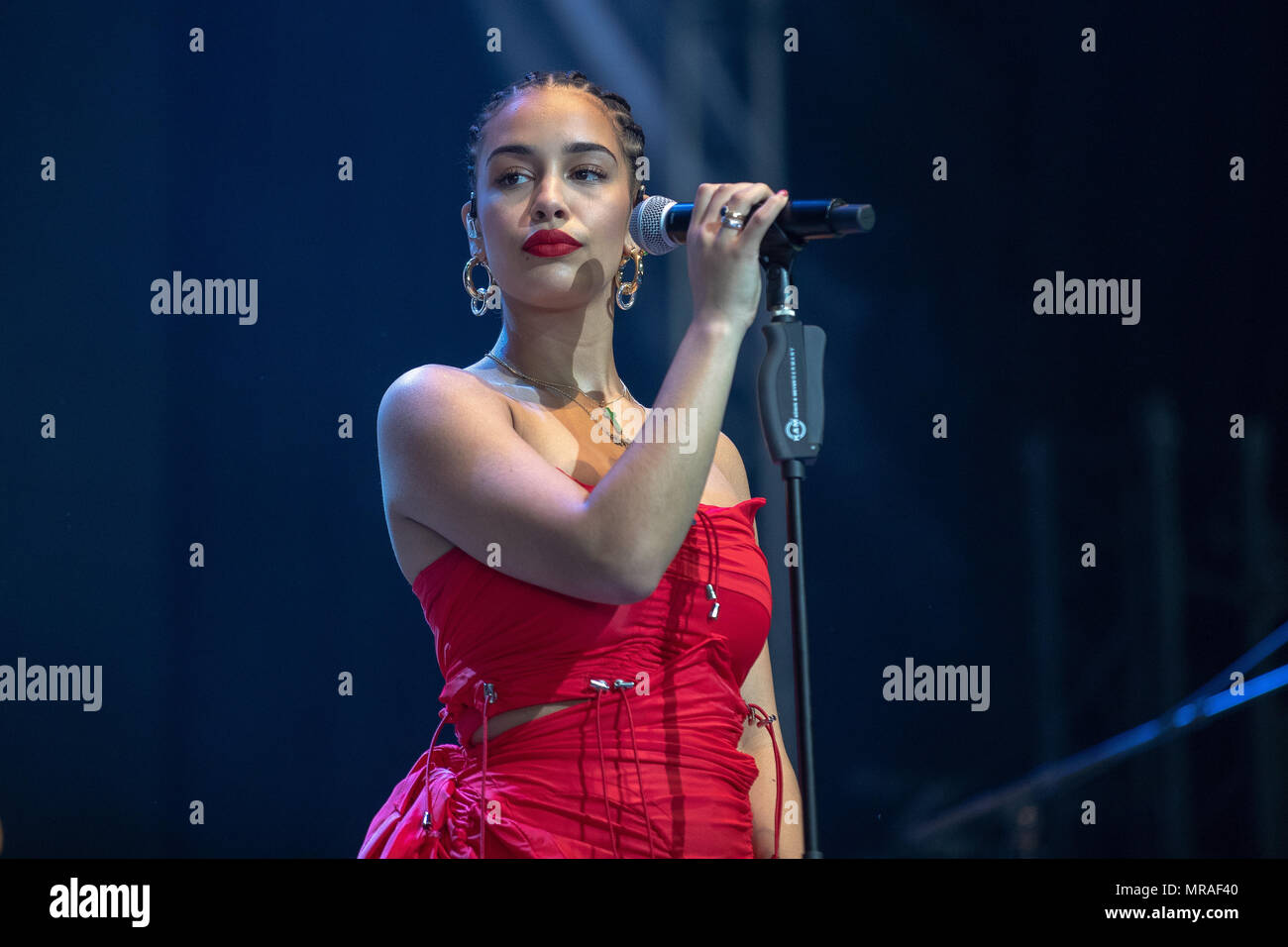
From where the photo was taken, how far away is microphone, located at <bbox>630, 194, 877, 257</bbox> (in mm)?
1195

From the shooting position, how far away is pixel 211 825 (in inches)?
95.9

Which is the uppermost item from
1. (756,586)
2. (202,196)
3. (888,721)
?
(202,196)

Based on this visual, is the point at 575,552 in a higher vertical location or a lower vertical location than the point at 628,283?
lower

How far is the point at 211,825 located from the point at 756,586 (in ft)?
4.72

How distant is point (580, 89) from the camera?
170 cm

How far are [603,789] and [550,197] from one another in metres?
0.73

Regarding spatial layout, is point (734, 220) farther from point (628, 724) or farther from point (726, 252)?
point (628, 724)

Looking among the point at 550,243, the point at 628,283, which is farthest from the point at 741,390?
the point at 550,243

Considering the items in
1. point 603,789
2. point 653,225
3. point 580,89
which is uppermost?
point 580,89

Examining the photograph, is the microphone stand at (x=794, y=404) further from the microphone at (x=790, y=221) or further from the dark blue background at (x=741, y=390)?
the dark blue background at (x=741, y=390)
